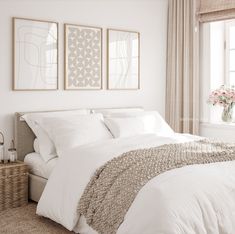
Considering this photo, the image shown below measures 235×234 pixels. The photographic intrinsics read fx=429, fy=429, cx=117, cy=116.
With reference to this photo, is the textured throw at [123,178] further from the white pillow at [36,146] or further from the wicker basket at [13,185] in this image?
the white pillow at [36,146]

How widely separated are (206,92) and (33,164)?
2.47 m

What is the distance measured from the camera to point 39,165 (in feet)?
13.0

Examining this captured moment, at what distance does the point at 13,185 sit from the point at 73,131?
0.73 metres

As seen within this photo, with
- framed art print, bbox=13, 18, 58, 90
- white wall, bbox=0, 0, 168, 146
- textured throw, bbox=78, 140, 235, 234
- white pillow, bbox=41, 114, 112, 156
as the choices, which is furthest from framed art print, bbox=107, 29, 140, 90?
textured throw, bbox=78, 140, 235, 234

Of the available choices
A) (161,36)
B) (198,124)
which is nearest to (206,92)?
(198,124)

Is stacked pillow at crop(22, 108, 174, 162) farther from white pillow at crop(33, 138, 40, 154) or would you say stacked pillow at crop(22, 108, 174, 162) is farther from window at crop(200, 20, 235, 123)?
window at crop(200, 20, 235, 123)

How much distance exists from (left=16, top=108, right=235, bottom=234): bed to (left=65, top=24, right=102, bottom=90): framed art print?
713mm

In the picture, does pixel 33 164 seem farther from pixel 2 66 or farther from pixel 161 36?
pixel 161 36

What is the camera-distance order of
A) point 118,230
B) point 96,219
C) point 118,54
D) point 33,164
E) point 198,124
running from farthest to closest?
point 198,124, point 118,54, point 33,164, point 96,219, point 118,230

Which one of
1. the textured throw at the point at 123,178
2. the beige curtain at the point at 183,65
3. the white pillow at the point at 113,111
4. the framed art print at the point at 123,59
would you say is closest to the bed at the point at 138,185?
the textured throw at the point at 123,178

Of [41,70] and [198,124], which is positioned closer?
[41,70]

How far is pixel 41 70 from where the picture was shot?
4.38m

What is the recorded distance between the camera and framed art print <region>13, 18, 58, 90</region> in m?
4.20

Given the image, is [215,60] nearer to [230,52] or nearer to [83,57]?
[230,52]
